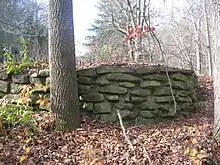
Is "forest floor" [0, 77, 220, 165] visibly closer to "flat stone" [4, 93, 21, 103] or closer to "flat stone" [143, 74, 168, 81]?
"flat stone" [4, 93, 21, 103]

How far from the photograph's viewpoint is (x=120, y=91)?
551 cm

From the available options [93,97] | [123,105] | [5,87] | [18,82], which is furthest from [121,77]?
[5,87]

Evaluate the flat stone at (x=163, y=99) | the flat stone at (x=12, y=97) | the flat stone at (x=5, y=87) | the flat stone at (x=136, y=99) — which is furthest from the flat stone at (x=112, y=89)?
the flat stone at (x=5, y=87)

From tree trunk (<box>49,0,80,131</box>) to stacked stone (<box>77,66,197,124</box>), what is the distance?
0.57 m

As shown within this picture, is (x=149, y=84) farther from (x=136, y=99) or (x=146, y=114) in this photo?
(x=146, y=114)

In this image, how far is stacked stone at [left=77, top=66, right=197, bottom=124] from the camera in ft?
17.8

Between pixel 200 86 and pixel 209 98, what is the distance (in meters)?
0.67

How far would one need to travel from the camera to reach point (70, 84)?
4.80 meters

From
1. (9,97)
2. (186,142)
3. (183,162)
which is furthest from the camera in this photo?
(9,97)

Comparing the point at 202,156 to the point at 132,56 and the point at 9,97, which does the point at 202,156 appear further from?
the point at 132,56

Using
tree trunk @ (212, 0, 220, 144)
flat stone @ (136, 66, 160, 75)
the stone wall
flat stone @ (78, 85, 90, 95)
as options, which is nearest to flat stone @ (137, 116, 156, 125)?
the stone wall

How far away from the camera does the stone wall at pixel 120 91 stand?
5.43m

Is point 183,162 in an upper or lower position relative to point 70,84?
lower

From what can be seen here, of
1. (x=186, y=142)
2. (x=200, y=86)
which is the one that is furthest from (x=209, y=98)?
(x=186, y=142)
